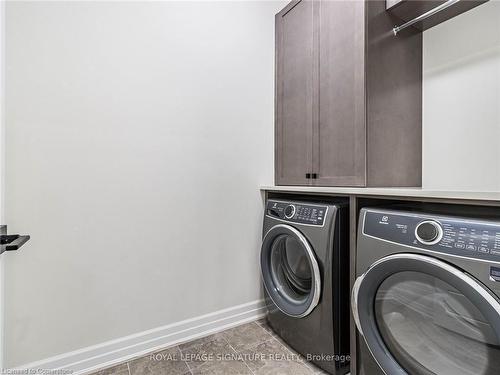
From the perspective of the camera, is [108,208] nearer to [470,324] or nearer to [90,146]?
[90,146]

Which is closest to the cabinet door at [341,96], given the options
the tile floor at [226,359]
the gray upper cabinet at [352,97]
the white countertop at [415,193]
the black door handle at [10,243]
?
the gray upper cabinet at [352,97]

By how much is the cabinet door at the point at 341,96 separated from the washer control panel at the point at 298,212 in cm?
22

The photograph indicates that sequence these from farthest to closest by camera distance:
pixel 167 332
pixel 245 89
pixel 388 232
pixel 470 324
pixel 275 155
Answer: pixel 275 155 < pixel 245 89 < pixel 167 332 < pixel 388 232 < pixel 470 324

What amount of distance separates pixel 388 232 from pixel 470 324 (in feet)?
Result: 1.18

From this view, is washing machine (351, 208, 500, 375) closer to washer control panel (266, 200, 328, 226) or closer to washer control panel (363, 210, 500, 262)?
washer control panel (363, 210, 500, 262)

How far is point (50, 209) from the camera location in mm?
1262

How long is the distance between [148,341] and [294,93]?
5.97ft

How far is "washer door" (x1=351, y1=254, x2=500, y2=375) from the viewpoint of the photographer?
0.78 meters

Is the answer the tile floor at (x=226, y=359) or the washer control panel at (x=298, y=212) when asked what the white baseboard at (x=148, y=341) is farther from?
the washer control panel at (x=298, y=212)

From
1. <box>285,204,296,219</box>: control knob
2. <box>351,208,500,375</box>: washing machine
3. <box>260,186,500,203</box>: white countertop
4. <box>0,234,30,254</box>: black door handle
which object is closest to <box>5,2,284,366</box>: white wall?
<box>0,234,30,254</box>: black door handle

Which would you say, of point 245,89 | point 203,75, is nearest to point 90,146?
point 203,75

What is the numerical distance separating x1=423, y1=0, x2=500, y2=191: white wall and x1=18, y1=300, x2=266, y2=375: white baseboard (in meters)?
1.49

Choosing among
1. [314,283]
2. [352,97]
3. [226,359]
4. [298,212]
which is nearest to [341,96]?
[352,97]

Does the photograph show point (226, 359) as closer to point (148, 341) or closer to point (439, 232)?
point (148, 341)
